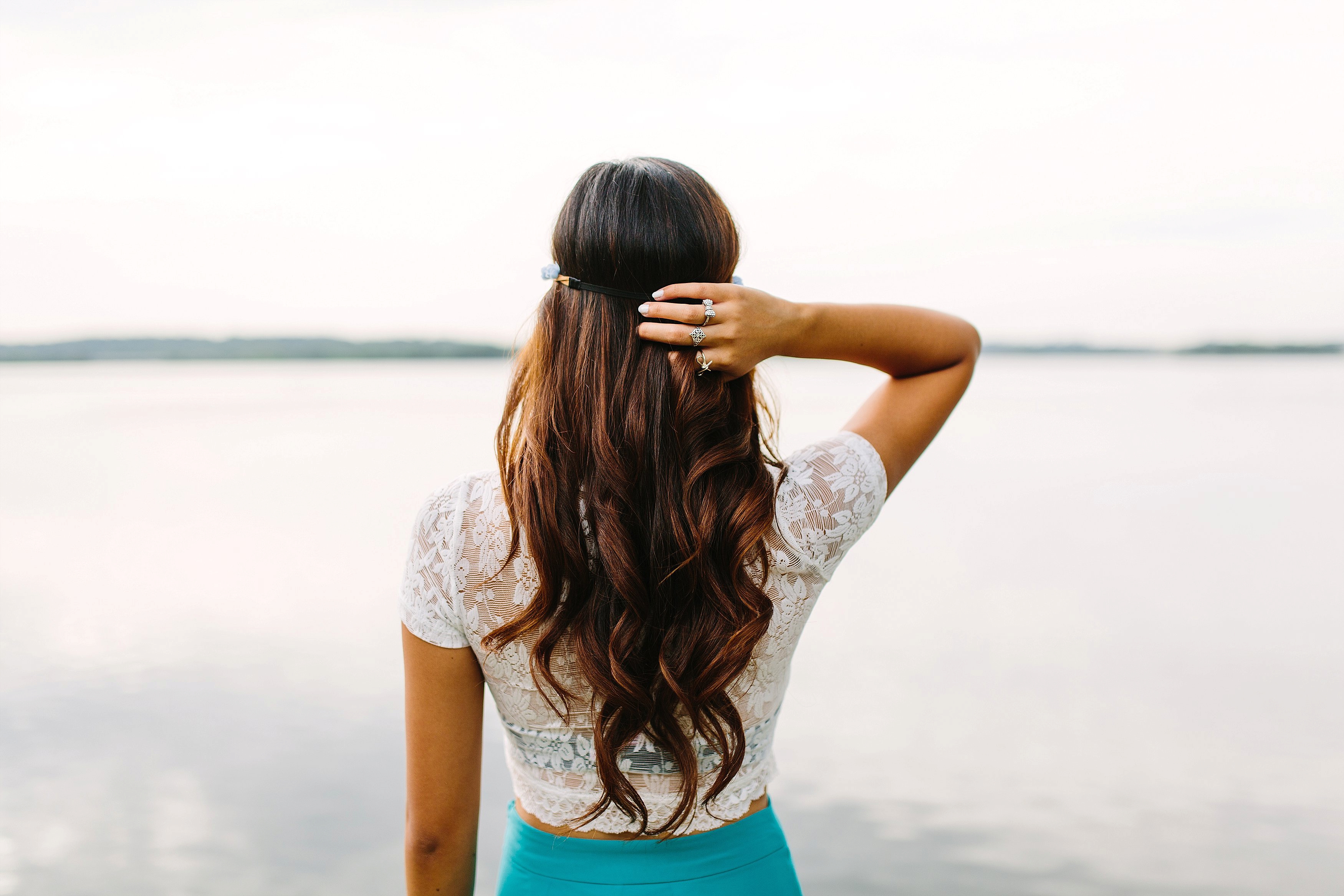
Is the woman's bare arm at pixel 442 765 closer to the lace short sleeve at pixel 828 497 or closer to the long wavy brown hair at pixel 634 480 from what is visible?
the long wavy brown hair at pixel 634 480

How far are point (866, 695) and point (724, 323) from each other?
4.90 meters

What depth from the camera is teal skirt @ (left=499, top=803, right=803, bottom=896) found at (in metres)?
1.12

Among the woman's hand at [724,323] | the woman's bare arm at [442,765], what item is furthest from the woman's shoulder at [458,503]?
the woman's hand at [724,323]

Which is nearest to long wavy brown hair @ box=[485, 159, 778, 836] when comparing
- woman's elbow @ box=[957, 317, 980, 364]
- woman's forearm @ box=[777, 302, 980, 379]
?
woman's forearm @ box=[777, 302, 980, 379]

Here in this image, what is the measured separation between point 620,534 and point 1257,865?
4.10 meters

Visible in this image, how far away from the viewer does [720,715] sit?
1081 millimetres

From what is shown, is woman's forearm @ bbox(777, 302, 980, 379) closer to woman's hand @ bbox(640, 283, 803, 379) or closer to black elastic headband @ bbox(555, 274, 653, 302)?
woman's hand @ bbox(640, 283, 803, 379)

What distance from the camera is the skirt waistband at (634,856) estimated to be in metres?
1.12

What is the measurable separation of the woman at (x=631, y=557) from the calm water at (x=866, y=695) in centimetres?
35

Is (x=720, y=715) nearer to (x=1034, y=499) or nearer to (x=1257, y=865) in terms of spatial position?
(x=1257, y=865)

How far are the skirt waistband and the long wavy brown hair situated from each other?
0.15 meters

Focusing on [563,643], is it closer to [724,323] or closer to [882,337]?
[724,323]

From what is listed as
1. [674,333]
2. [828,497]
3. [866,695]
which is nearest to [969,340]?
[828,497]

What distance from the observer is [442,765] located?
3.64 ft
